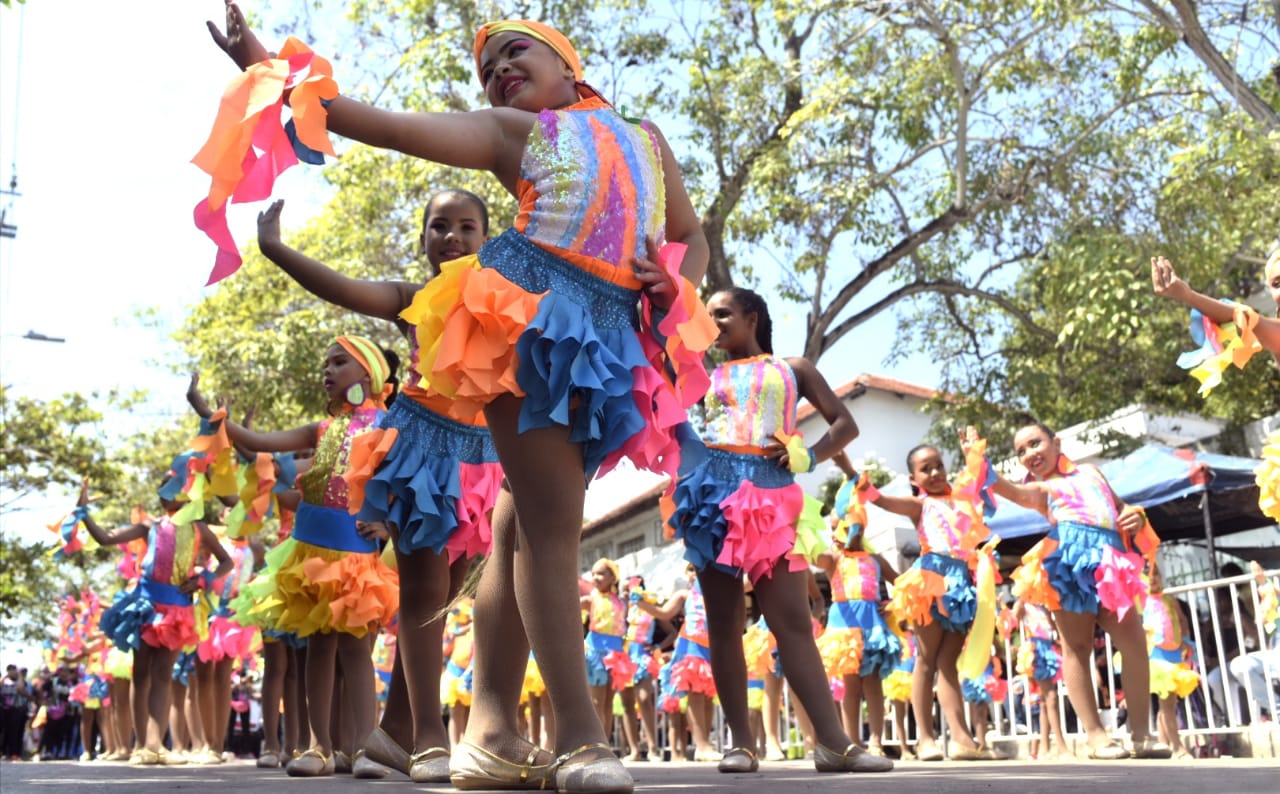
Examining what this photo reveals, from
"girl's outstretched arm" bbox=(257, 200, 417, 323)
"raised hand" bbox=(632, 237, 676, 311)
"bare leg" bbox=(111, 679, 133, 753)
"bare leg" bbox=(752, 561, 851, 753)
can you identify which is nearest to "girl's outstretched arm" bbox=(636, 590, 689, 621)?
"bare leg" bbox=(111, 679, 133, 753)

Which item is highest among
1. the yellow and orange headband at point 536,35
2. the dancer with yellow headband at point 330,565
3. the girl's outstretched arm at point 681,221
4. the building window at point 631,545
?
the building window at point 631,545

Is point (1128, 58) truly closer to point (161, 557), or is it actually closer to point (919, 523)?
point (919, 523)

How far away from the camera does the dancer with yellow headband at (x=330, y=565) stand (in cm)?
546

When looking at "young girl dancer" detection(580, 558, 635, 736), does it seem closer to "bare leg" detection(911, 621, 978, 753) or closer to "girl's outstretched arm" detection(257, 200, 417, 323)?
"bare leg" detection(911, 621, 978, 753)

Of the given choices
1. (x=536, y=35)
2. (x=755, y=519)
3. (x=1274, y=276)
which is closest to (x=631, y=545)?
(x=755, y=519)

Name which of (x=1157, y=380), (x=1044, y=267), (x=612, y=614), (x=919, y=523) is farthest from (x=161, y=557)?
(x=1157, y=380)

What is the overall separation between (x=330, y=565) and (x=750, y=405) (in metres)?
1.94

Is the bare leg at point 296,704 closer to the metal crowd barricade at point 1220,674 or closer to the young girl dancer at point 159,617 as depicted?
the young girl dancer at point 159,617

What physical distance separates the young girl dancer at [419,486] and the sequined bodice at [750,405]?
42.6 inches

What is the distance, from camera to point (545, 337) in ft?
9.71

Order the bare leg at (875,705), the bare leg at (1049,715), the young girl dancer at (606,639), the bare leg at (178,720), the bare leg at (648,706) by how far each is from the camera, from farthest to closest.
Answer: the bare leg at (648,706)
the young girl dancer at (606,639)
the bare leg at (178,720)
the bare leg at (1049,715)
the bare leg at (875,705)

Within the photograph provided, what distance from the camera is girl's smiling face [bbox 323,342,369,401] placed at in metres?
5.66

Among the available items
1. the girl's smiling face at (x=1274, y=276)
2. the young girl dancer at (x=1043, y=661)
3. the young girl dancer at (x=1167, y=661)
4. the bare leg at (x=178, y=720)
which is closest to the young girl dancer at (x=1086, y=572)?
the girl's smiling face at (x=1274, y=276)

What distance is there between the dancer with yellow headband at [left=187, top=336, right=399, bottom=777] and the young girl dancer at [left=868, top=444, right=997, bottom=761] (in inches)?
120
